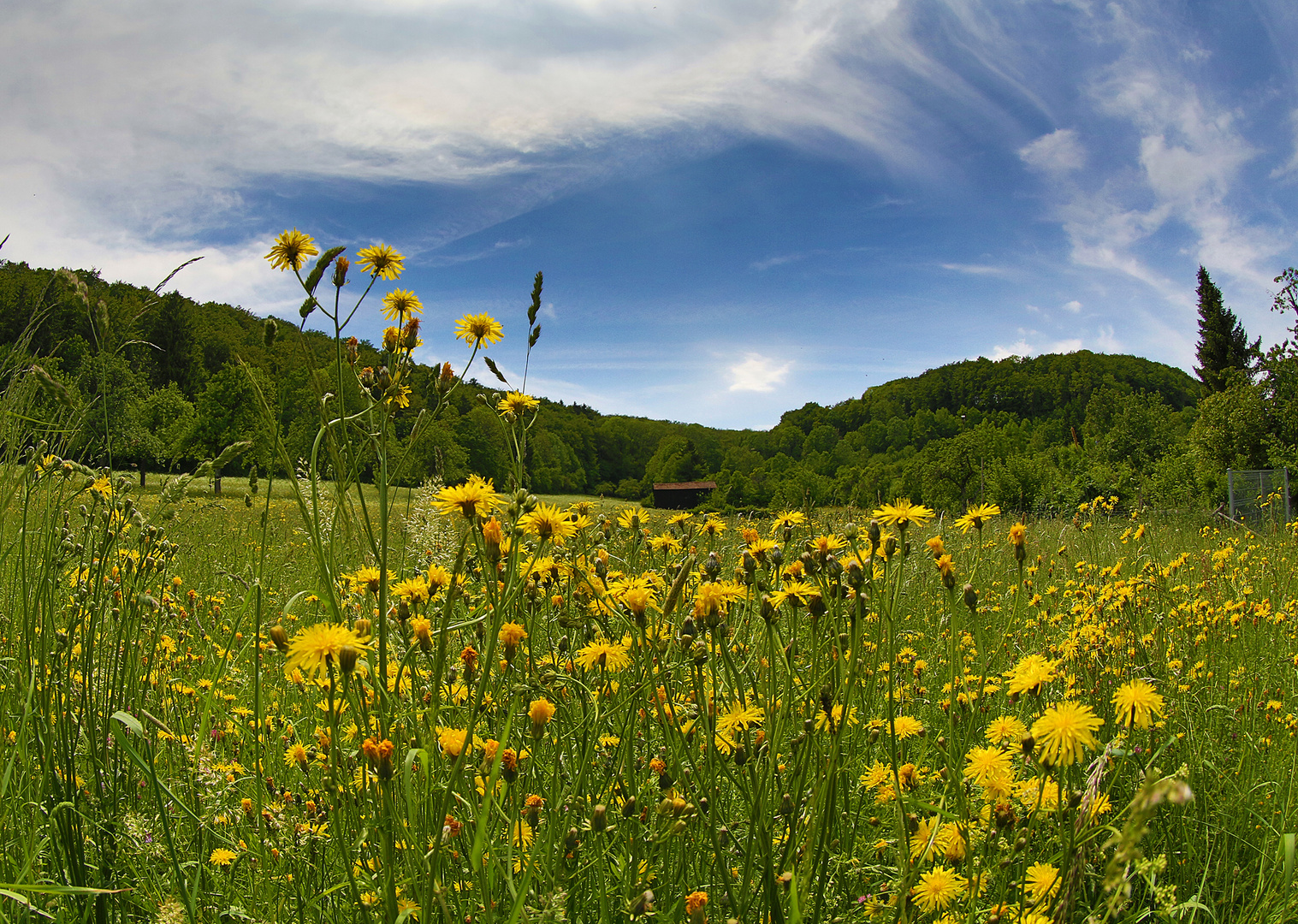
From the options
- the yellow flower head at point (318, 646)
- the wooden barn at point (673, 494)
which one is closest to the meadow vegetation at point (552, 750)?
the yellow flower head at point (318, 646)

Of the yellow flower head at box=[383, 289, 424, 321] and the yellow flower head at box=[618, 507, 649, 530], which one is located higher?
the yellow flower head at box=[383, 289, 424, 321]

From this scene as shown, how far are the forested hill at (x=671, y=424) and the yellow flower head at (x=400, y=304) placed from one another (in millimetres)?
165

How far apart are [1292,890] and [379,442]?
2384mm

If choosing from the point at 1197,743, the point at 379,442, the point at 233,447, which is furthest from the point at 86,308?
the point at 1197,743

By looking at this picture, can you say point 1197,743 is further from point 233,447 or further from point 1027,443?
point 1027,443

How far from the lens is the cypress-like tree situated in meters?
53.8

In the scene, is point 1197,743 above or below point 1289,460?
below

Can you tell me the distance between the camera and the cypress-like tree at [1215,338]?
176ft

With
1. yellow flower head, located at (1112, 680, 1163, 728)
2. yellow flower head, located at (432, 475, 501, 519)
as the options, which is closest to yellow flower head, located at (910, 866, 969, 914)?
yellow flower head, located at (1112, 680, 1163, 728)

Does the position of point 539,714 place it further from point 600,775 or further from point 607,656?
point 600,775

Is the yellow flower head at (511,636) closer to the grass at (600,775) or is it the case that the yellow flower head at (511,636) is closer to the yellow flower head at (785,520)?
the grass at (600,775)

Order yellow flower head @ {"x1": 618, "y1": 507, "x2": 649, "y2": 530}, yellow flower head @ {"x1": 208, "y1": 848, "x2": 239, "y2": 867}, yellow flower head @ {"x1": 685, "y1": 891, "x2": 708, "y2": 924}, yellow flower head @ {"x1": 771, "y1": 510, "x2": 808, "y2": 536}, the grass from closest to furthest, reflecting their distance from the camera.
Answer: yellow flower head @ {"x1": 685, "y1": 891, "x2": 708, "y2": 924}, the grass, yellow flower head @ {"x1": 208, "y1": 848, "x2": 239, "y2": 867}, yellow flower head @ {"x1": 771, "y1": 510, "x2": 808, "y2": 536}, yellow flower head @ {"x1": 618, "y1": 507, "x2": 649, "y2": 530}

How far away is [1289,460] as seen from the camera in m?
22.6

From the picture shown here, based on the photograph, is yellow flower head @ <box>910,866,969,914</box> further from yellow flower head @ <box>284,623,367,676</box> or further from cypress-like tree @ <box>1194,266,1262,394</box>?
cypress-like tree @ <box>1194,266,1262,394</box>
